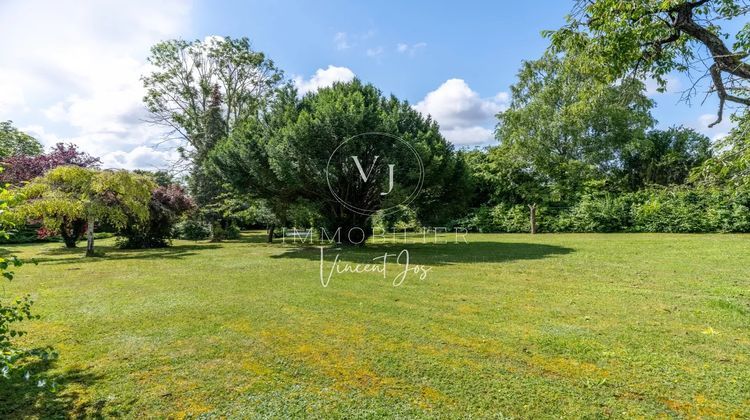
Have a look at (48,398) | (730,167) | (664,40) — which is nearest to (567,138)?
(664,40)

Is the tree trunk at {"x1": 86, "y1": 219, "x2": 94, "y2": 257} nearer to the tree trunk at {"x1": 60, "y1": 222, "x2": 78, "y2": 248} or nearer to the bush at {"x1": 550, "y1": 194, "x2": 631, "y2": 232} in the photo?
the tree trunk at {"x1": 60, "y1": 222, "x2": 78, "y2": 248}

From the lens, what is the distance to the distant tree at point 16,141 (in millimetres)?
29420

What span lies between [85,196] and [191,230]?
10.2 metres

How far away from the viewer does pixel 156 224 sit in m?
16.3

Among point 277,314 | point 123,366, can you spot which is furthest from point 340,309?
point 123,366

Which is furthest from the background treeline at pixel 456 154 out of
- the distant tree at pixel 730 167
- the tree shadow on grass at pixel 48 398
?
the tree shadow on grass at pixel 48 398

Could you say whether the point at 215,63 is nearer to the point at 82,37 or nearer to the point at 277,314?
the point at 82,37

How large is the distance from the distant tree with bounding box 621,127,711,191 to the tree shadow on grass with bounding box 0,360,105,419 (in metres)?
26.4

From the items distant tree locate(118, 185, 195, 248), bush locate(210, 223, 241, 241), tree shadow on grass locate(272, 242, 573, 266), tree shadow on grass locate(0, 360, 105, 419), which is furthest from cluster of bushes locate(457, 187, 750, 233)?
distant tree locate(118, 185, 195, 248)

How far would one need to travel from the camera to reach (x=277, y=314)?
509cm

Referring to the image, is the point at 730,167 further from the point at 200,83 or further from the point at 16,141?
the point at 16,141

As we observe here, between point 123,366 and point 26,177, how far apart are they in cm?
1938

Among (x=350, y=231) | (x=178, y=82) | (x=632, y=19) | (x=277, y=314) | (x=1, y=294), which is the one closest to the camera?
(x=632, y=19)

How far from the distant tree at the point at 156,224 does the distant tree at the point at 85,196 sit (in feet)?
7.81
